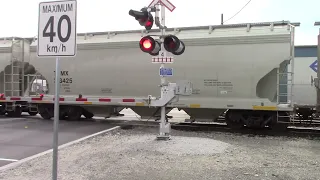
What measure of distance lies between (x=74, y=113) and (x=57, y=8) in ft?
36.2

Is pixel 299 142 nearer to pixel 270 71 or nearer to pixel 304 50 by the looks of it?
pixel 270 71

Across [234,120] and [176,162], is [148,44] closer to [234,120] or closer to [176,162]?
[176,162]

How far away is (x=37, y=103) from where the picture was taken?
15.2 metres

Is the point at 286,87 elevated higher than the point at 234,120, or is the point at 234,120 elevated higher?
the point at 286,87

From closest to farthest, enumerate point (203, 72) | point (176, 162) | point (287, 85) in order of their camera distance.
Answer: point (176, 162) < point (287, 85) < point (203, 72)

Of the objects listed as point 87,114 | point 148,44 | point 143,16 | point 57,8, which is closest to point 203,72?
point 148,44

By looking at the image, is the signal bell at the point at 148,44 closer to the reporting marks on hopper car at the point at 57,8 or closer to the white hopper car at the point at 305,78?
the reporting marks on hopper car at the point at 57,8

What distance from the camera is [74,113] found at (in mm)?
14828

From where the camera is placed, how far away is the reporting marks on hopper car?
4.21m

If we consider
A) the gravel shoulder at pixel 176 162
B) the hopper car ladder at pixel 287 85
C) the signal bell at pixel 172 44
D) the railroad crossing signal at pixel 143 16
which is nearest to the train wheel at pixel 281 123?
the hopper car ladder at pixel 287 85

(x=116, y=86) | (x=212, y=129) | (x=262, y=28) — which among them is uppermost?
(x=262, y=28)

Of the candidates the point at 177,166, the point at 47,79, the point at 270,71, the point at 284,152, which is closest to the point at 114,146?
the point at 177,166

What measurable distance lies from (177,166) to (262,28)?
6994 millimetres

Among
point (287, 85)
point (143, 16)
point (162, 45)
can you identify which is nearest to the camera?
point (143, 16)
